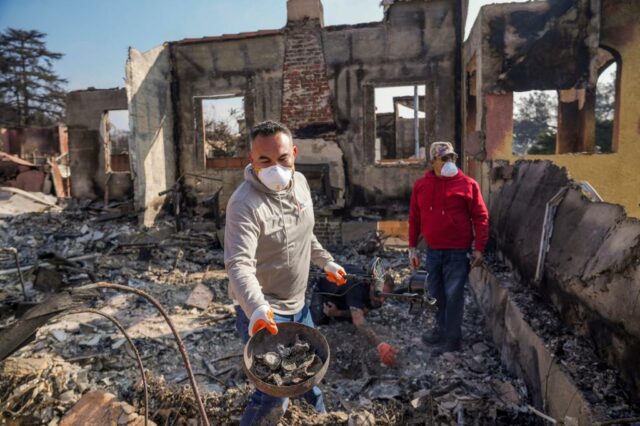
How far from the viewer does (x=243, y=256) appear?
207cm

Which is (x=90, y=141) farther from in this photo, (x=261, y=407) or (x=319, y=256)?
(x=261, y=407)

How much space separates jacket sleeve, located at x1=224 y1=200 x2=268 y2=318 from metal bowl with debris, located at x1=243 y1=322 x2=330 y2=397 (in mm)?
257

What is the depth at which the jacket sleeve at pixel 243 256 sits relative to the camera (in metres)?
1.96

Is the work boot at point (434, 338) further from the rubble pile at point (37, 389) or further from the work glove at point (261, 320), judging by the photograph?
the rubble pile at point (37, 389)

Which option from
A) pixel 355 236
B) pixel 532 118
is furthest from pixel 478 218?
pixel 532 118

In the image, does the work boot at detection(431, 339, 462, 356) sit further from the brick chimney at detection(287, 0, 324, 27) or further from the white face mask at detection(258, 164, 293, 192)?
the brick chimney at detection(287, 0, 324, 27)

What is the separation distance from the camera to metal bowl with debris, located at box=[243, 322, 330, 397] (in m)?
1.94

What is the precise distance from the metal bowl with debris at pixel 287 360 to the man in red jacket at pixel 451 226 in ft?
7.39

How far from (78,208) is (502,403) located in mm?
12674

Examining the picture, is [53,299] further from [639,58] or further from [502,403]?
[639,58]

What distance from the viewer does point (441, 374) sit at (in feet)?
12.3

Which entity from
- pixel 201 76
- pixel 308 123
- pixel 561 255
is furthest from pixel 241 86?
pixel 561 255

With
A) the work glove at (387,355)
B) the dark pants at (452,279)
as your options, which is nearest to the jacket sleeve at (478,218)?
the dark pants at (452,279)

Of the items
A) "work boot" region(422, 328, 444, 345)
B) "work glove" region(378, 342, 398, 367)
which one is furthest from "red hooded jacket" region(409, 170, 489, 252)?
"work glove" region(378, 342, 398, 367)
